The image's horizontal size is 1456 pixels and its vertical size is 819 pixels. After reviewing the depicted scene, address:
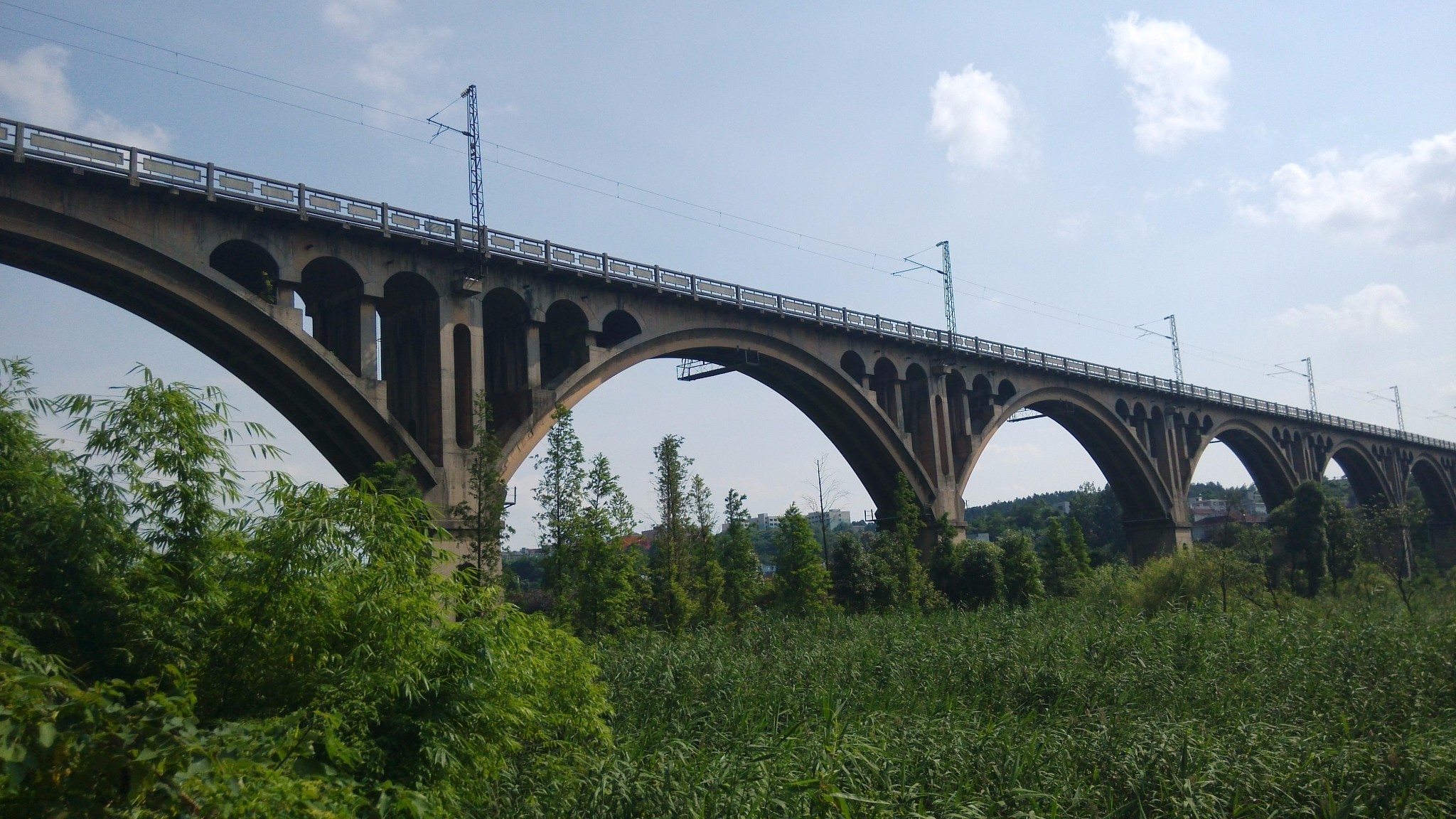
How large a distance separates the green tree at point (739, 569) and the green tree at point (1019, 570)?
1190cm

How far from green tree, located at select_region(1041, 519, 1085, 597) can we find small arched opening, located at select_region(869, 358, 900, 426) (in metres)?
9.80

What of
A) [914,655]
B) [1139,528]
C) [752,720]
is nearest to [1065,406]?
[1139,528]

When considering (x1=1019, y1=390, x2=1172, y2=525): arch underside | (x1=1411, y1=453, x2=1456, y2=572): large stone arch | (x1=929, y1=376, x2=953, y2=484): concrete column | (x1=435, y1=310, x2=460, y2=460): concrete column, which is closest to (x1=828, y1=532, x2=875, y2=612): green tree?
(x1=929, y1=376, x2=953, y2=484): concrete column

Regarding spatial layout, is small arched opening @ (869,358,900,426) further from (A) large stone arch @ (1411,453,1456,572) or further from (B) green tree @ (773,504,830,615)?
(A) large stone arch @ (1411,453,1456,572)

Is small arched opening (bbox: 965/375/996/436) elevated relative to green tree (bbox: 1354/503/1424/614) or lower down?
elevated

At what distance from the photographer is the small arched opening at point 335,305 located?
26297mm

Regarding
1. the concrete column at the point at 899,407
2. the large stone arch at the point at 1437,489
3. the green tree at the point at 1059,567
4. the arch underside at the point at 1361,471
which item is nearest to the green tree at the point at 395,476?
the concrete column at the point at 899,407

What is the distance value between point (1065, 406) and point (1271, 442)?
2526 centimetres

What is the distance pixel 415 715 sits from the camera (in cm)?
919

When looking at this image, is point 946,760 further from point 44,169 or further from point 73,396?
point 44,169

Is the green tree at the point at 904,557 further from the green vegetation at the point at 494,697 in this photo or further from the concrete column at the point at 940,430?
the green vegetation at the point at 494,697

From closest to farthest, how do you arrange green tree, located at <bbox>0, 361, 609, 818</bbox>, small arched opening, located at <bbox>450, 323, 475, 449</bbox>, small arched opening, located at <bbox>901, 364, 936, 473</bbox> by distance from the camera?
green tree, located at <bbox>0, 361, 609, 818</bbox>
small arched opening, located at <bbox>450, 323, 475, 449</bbox>
small arched opening, located at <bbox>901, 364, 936, 473</bbox>

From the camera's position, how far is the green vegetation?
6.96 meters

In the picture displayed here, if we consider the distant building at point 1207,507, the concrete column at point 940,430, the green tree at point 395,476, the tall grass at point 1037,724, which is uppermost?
the concrete column at point 940,430
